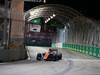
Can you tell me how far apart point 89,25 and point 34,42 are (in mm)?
29625

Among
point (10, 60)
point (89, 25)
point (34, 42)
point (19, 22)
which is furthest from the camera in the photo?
point (34, 42)

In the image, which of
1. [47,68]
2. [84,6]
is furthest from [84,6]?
[47,68]

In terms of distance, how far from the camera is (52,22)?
118 feet

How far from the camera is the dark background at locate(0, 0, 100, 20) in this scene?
23.3 metres

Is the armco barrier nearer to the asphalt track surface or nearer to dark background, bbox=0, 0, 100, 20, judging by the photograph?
dark background, bbox=0, 0, 100, 20

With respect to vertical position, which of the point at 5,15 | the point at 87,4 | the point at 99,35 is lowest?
the point at 99,35

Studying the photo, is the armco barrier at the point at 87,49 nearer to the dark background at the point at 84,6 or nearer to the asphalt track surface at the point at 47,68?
the dark background at the point at 84,6

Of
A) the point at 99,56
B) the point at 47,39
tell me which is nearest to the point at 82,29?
the point at 99,56

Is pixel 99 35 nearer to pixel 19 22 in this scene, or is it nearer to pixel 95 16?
pixel 95 16

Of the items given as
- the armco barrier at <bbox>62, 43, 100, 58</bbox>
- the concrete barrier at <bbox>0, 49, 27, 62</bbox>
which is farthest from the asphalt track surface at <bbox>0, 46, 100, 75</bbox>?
the armco barrier at <bbox>62, 43, 100, 58</bbox>

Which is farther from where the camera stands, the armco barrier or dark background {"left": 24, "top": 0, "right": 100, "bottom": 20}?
dark background {"left": 24, "top": 0, "right": 100, "bottom": 20}

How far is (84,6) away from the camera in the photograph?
25547 mm

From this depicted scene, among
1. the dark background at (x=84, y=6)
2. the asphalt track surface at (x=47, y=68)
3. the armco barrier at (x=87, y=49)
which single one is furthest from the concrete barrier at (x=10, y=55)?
the dark background at (x=84, y=6)

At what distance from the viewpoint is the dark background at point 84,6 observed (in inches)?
917
